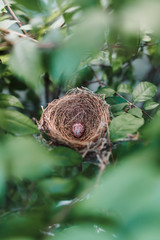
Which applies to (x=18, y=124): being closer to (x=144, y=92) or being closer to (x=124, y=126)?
(x=124, y=126)

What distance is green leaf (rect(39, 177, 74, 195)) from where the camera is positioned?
360mm

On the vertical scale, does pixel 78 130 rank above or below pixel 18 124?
below

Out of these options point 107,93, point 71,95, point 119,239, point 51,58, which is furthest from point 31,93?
point 119,239

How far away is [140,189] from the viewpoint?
182 mm

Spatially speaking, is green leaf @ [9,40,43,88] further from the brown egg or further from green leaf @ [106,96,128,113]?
the brown egg

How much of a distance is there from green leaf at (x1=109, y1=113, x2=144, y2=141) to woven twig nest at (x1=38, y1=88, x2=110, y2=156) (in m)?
0.15

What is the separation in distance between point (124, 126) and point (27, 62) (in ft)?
1.05

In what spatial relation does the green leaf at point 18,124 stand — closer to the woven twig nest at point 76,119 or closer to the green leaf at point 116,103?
the woven twig nest at point 76,119

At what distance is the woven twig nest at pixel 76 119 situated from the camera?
2.40 feet

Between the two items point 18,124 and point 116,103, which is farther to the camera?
point 116,103

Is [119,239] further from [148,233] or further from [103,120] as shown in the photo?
[103,120]

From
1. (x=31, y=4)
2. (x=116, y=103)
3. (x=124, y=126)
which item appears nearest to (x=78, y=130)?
(x=116, y=103)

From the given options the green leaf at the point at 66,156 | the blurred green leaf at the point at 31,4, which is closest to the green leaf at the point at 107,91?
the green leaf at the point at 66,156

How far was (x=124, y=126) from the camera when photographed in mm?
530
